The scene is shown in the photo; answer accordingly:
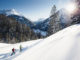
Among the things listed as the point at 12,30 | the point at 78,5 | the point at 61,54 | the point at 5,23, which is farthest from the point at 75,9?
the point at 5,23

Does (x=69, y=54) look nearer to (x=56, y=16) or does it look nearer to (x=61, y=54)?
(x=61, y=54)

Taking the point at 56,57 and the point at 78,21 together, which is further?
the point at 78,21

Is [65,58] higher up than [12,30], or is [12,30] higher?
[12,30]

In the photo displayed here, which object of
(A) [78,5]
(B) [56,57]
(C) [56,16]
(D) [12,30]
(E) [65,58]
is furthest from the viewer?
(D) [12,30]

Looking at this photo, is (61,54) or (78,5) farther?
(78,5)

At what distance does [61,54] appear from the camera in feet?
22.0

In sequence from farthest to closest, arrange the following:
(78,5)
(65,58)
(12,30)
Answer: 1. (12,30)
2. (78,5)
3. (65,58)

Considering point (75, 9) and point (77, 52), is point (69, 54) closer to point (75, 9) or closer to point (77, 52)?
point (77, 52)

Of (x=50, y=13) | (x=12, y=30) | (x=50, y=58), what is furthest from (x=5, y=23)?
(x=50, y=58)

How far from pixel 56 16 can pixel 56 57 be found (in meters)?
36.7

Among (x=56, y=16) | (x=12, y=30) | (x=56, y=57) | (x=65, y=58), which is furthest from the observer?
(x=12, y=30)

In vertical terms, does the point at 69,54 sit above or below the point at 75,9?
below

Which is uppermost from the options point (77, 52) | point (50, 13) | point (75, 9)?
point (50, 13)

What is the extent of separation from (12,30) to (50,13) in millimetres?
54524
